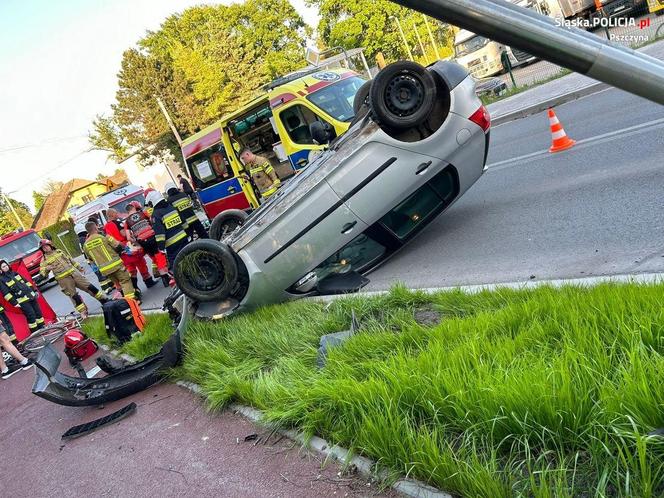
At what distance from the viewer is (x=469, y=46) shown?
2111 cm

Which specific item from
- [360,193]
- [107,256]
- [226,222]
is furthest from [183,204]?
[360,193]

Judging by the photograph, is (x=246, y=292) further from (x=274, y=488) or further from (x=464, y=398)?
(x=464, y=398)

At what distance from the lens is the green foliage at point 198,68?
45.8 meters

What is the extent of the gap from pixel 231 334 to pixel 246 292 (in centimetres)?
61

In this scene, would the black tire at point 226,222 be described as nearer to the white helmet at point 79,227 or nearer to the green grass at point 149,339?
the green grass at point 149,339

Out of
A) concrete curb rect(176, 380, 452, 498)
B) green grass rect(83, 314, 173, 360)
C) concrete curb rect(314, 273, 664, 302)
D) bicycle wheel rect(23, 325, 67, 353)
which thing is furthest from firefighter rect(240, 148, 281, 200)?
concrete curb rect(176, 380, 452, 498)

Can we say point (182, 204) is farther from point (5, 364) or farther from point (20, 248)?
point (20, 248)

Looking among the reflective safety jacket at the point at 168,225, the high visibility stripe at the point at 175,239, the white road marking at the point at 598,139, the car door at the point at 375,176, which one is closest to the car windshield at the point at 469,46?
the white road marking at the point at 598,139

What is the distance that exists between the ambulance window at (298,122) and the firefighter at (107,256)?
156 inches

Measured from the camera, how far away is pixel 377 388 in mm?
2859

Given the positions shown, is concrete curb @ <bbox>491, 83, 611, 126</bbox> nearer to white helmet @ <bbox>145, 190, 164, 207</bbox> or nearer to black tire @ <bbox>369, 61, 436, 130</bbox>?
black tire @ <bbox>369, 61, 436, 130</bbox>

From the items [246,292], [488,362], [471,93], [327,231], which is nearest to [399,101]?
[471,93]

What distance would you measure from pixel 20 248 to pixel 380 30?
3225cm

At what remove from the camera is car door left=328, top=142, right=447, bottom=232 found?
5.22 metres
